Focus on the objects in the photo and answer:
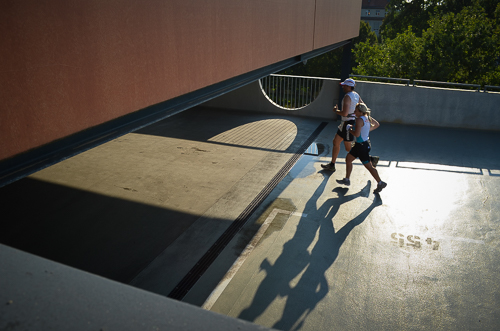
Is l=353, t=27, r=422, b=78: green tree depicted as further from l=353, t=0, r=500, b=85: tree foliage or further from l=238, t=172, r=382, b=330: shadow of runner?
l=238, t=172, r=382, b=330: shadow of runner

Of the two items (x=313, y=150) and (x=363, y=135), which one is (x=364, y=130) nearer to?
(x=363, y=135)

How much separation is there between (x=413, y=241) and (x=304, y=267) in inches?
67.7

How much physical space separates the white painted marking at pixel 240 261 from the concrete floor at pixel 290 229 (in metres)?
0.02

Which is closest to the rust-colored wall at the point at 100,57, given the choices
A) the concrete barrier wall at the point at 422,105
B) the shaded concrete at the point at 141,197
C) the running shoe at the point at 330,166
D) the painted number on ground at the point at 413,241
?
the shaded concrete at the point at 141,197

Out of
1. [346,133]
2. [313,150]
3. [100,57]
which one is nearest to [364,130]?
[346,133]

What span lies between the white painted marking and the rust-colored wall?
233 centimetres

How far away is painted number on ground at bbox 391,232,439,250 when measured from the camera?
199 inches

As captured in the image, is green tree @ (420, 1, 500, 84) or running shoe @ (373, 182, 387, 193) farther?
green tree @ (420, 1, 500, 84)

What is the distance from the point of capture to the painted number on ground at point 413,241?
199 inches

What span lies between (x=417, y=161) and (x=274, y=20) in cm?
475

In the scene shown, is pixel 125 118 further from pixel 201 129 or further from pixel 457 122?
pixel 457 122

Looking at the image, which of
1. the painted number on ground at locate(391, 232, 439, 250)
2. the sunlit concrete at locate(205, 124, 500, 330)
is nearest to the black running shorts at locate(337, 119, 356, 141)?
the sunlit concrete at locate(205, 124, 500, 330)

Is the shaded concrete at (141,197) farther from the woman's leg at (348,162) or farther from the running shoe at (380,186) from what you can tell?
the running shoe at (380,186)

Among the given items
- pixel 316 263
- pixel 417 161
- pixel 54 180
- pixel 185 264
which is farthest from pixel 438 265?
pixel 54 180
